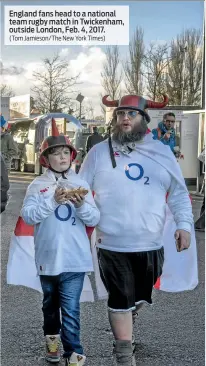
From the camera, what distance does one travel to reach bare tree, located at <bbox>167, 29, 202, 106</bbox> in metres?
26.7

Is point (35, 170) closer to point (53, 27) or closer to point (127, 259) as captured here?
point (53, 27)

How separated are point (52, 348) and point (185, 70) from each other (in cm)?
2568

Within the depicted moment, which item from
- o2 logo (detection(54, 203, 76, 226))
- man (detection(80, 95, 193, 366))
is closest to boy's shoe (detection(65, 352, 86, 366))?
man (detection(80, 95, 193, 366))

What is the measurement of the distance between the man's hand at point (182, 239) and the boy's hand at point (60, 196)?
2.62 ft

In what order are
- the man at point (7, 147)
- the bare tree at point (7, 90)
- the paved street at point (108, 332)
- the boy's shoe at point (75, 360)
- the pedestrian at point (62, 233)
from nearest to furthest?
the pedestrian at point (62, 233), the boy's shoe at point (75, 360), the paved street at point (108, 332), the man at point (7, 147), the bare tree at point (7, 90)

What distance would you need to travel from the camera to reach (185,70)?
A: 93.6ft

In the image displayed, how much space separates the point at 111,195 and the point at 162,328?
1.55m

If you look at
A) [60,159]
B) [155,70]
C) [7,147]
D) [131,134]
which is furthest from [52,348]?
[155,70]

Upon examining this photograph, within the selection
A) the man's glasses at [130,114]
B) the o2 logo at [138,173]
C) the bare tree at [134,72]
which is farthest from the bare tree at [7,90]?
the o2 logo at [138,173]

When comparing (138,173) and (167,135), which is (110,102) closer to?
(138,173)

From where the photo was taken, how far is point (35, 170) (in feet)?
83.4

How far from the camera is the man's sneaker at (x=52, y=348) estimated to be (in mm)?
3957
